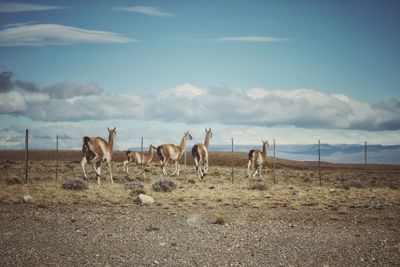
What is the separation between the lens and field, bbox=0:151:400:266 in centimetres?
916

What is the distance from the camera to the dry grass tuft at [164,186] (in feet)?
69.7

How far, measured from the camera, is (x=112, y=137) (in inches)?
1003

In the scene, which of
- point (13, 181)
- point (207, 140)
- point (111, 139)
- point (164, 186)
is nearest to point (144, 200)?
point (164, 186)

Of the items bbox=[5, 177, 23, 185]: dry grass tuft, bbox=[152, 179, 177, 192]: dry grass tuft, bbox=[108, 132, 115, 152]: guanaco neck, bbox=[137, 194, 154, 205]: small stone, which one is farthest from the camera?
bbox=[108, 132, 115, 152]: guanaco neck

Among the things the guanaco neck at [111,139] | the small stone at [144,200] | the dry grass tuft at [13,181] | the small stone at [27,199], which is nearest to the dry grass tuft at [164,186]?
the small stone at [144,200]

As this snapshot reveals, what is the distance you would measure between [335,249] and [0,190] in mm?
15681

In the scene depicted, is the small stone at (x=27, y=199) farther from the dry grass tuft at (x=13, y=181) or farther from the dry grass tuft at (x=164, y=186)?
the dry grass tuft at (x=13, y=181)

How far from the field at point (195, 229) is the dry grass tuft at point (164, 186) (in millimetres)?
819

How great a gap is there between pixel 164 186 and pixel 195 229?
9.24m

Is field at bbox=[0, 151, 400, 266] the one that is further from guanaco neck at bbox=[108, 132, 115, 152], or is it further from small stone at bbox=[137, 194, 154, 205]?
guanaco neck at bbox=[108, 132, 115, 152]

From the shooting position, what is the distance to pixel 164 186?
21.3 m

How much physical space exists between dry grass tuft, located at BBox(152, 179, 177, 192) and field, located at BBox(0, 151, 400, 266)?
2.69 ft

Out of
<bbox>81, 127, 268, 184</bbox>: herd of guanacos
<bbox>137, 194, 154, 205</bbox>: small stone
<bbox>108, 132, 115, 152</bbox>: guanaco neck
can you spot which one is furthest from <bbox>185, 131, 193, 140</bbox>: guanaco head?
<bbox>137, 194, 154, 205</bbox>: small stone

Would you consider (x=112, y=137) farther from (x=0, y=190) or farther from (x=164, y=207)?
(x=164, y=207)
